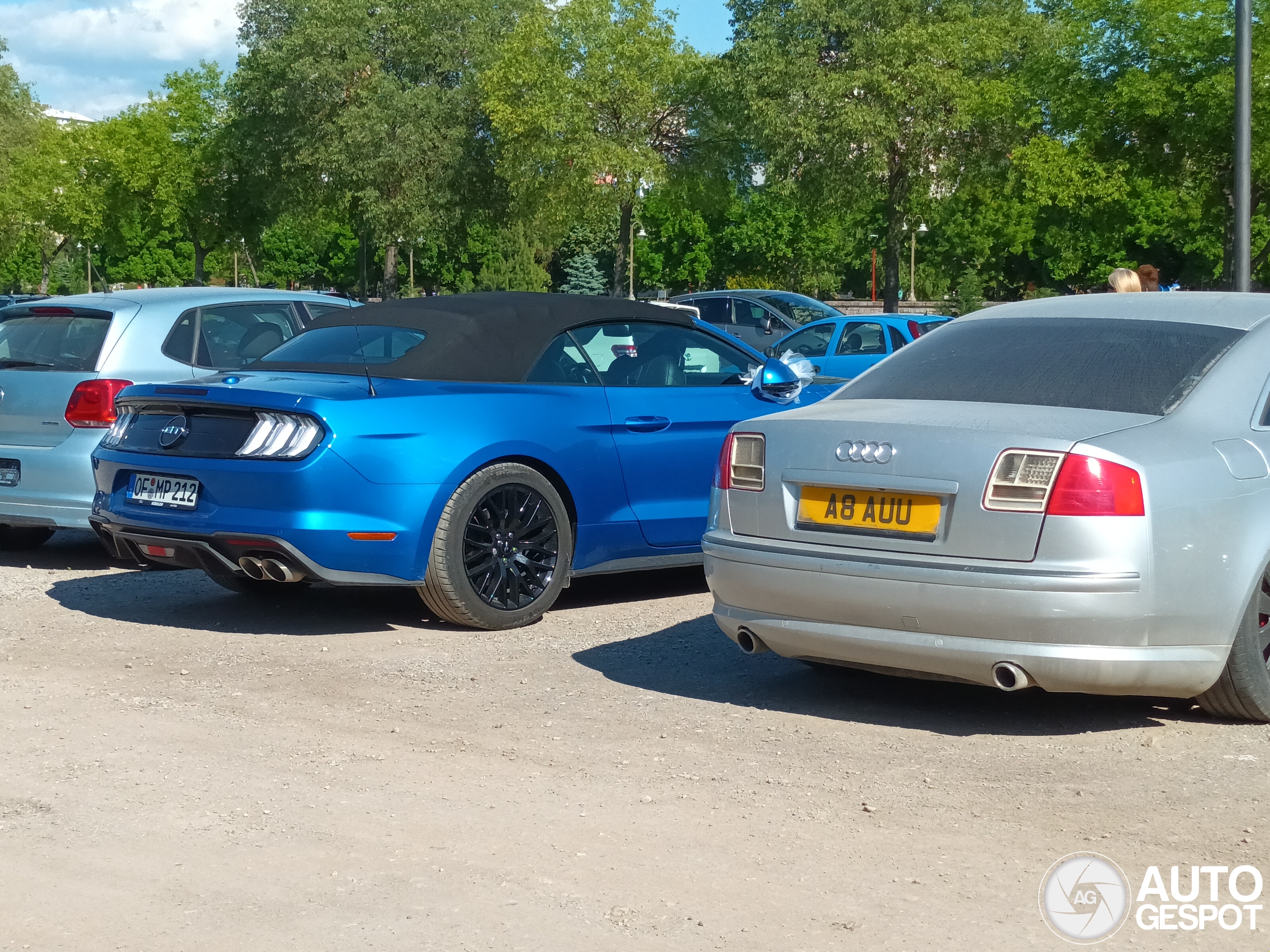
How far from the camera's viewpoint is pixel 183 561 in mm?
7094

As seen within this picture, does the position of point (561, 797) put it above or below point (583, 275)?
below

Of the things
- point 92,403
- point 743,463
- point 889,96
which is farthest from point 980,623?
point 889,96

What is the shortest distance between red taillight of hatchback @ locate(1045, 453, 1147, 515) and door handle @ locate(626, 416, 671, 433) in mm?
3213

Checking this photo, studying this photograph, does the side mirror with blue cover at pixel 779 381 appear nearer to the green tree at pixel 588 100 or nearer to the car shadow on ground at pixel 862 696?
the car shadow on ground at pixel 862 696

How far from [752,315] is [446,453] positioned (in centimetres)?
2496

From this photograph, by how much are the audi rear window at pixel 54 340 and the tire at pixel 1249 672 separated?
647cm

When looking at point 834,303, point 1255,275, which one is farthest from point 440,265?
point 1255,275

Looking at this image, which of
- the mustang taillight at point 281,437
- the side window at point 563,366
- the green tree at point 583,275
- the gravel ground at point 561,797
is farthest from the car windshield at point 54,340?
the green tree at point 583,275

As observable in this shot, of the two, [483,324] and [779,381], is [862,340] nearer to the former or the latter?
[779,381]

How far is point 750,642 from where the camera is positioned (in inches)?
226

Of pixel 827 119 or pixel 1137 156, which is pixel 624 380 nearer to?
pixel 1137 156

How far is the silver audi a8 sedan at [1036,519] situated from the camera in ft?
16.1

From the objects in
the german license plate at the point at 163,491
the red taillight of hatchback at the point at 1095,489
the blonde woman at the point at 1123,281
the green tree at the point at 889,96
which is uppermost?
the green tree at the point at 889,96

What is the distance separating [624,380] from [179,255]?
104m
